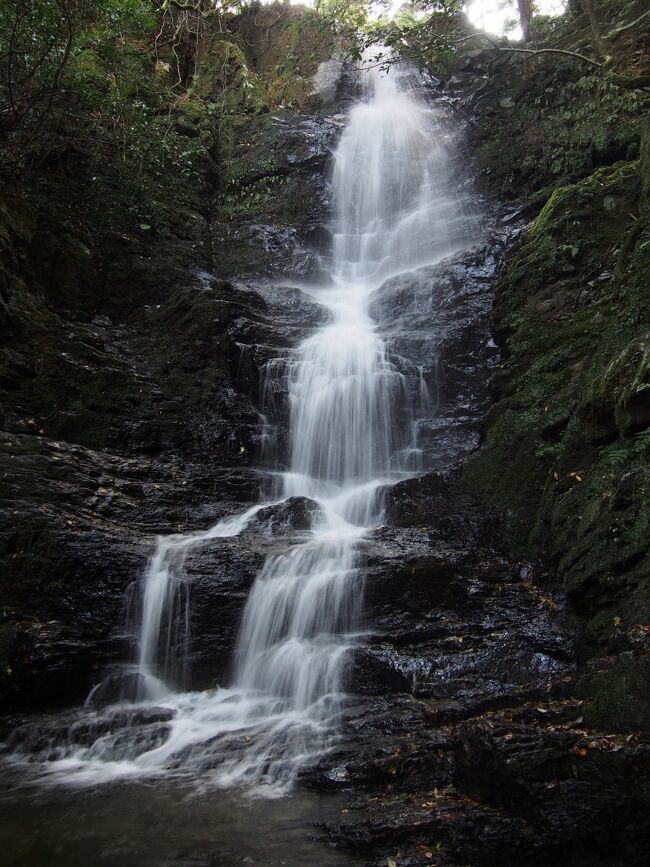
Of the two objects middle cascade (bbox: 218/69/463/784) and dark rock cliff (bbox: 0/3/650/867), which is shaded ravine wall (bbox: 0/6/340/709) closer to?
dark rock cliff (bbox: 0/3/650/867)

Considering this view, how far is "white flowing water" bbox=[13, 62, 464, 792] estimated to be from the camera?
494cm

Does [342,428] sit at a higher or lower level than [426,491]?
higher

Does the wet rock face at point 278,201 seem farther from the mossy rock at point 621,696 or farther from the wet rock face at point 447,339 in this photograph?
the mossy rock at point 621,696

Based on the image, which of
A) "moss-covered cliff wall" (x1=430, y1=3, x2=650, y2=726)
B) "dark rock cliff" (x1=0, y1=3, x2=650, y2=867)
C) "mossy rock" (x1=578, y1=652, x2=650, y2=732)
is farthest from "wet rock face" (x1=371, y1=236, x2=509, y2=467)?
"mossy rock" (x1=578, y1=652, x2=650, y2=732)

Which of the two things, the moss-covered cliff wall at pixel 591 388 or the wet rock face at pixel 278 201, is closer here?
the moss-covered cliff wall at pixel 591 388

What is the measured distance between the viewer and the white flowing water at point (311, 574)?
4941 mm

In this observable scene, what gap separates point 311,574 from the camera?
661 centimetres

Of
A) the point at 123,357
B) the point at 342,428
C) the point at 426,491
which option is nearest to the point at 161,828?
the point at 426,491

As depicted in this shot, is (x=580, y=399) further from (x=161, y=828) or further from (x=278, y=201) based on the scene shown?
(x=278, y=201)

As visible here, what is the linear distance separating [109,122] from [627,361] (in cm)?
1252

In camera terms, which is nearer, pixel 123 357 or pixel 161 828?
pixel 161 828

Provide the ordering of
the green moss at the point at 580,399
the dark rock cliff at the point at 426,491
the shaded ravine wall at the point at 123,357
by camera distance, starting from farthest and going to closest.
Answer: the shaded ravine wall at the point at 123,357
the green moss at the point at 580,399
the dark rock cliff at the point at 426,491

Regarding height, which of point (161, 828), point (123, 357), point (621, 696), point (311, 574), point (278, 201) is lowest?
point (161, 828)

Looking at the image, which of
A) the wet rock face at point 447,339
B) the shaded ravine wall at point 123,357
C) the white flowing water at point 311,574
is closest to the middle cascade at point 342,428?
the white flowing water at point 311,574
